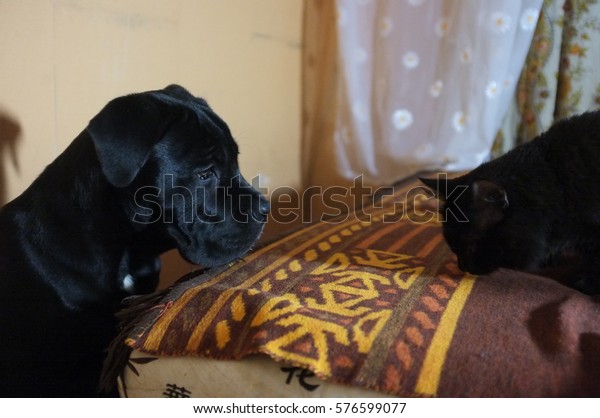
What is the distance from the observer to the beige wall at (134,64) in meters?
1.13

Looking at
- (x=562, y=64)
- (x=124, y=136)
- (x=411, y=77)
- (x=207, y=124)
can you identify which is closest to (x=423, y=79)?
(x=411, y=77)

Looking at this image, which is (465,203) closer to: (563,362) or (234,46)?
(563,362)

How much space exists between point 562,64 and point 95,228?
5.23ft

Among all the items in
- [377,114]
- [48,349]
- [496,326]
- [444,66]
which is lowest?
[48,349]

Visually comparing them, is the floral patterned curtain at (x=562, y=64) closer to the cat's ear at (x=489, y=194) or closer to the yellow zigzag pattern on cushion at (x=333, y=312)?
the cat's ear at (x=489, y=194)

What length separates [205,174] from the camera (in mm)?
1033

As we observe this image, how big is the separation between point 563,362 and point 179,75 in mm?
1271

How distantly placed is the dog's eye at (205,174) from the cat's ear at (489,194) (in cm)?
54

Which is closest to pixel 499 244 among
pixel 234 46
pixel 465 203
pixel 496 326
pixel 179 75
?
pixel 465 203

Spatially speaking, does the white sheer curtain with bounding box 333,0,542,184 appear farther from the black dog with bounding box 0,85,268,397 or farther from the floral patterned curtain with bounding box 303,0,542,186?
the black dog with bounding box 0,85,268,397

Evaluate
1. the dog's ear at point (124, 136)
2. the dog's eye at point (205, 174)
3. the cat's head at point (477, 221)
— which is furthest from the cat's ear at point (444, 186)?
the dog's ear at point (124, 136)

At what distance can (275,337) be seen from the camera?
0.79m

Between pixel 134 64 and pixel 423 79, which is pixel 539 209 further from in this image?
pixel 134 64

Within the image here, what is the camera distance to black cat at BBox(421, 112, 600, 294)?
3.37ft
